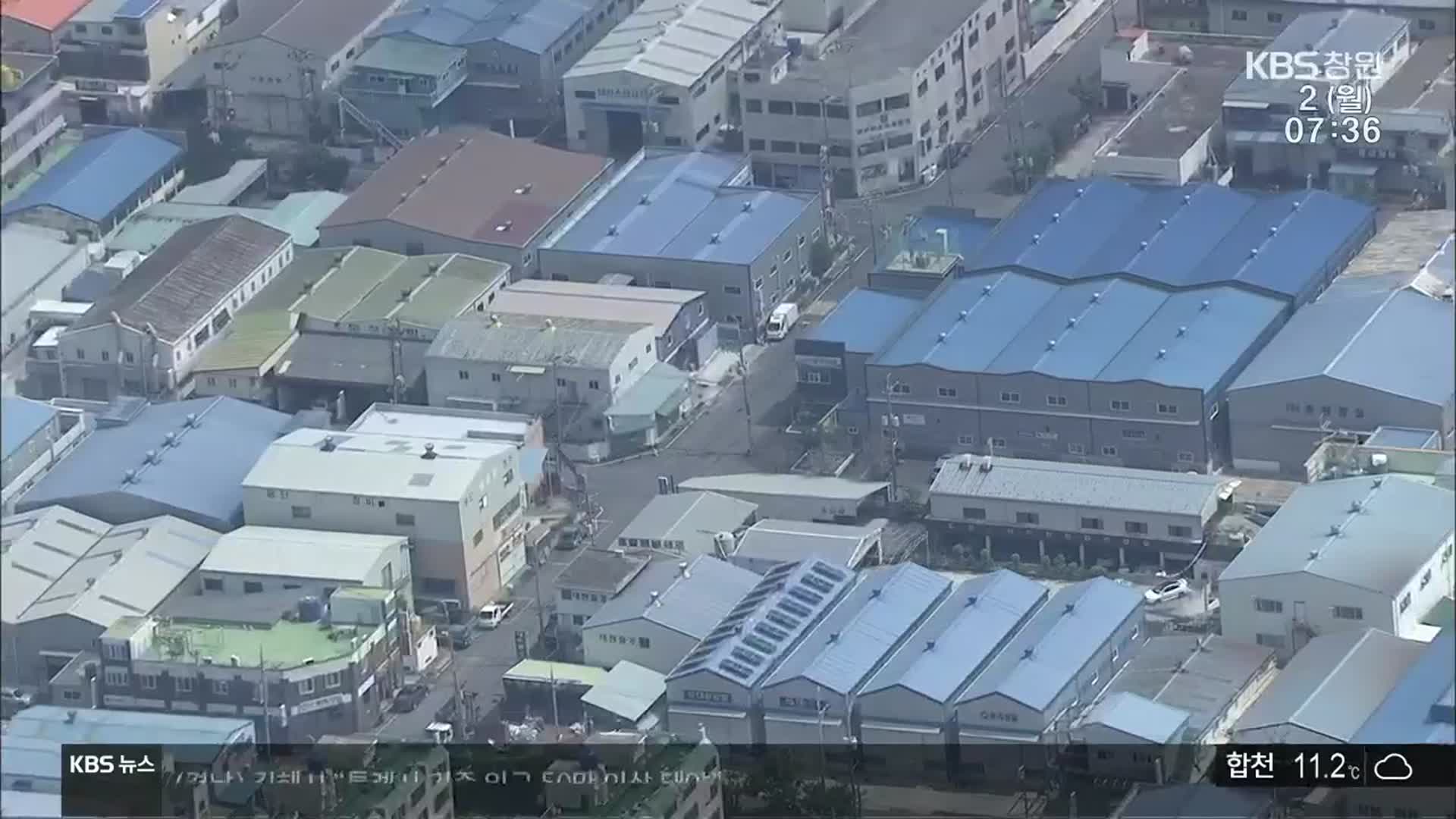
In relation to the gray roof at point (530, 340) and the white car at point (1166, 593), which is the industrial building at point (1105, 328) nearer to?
the gray roof at point (530, 340)

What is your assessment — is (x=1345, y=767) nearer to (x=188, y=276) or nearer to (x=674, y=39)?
(x=188, y=276)

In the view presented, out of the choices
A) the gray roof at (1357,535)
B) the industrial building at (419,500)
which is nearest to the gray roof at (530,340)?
the industrial building at (419,500)

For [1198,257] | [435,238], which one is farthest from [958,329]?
[435,238]

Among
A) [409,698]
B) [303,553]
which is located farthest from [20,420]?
[409,698]

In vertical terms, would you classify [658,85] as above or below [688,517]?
below

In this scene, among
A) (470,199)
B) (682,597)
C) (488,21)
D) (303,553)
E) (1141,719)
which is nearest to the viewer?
(1141,719)

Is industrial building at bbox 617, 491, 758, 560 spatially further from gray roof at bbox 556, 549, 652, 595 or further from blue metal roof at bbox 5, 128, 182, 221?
blue metal roof at bbox 5, 128, 182, 221

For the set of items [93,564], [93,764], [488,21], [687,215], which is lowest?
[488,21]

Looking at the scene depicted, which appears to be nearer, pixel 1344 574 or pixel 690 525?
pixel 1344 574
